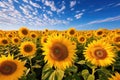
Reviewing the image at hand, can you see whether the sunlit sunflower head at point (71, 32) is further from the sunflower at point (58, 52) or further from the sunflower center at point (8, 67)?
the sunflower center at point (8, 67)

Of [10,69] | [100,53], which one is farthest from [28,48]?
[10,69]

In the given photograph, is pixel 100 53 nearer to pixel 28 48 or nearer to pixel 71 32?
pixel 28 48

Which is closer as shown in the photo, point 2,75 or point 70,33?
point 2,75

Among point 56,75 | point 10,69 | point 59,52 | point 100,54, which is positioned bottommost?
point 56,75

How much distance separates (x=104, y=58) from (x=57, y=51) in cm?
135

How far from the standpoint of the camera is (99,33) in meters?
14.9

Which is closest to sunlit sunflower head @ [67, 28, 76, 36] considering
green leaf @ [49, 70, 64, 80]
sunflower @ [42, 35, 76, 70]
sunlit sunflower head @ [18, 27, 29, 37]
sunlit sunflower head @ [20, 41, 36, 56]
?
sunlit sunflower head @ [18, 27, 29, 37]

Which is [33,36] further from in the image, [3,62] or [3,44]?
[3,62]

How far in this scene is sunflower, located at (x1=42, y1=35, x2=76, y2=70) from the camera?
504 centimetres

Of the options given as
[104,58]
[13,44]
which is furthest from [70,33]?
[104,58]

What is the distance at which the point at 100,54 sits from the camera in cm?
588

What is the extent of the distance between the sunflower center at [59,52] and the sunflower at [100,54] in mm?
866

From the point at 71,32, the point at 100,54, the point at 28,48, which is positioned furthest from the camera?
the point at 71,32

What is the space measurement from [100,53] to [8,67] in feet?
7.15
